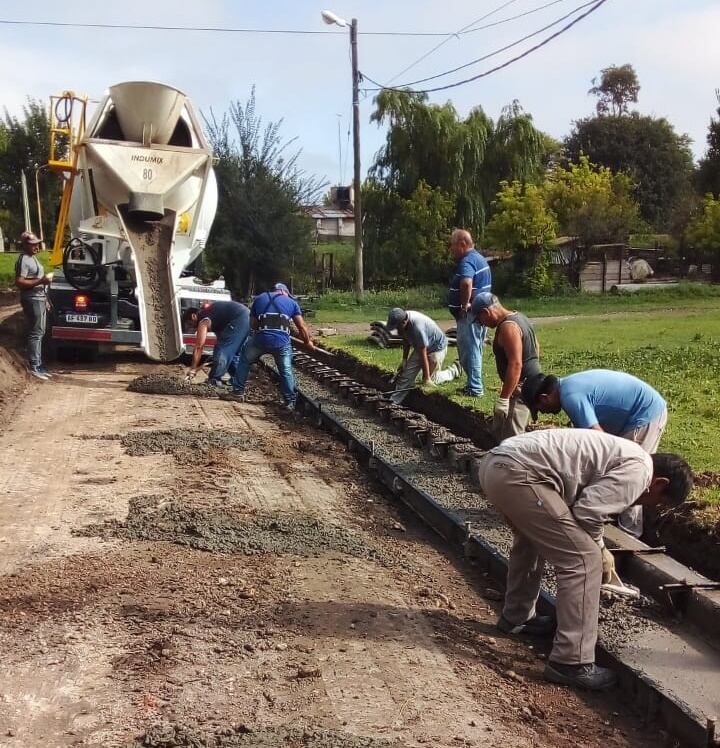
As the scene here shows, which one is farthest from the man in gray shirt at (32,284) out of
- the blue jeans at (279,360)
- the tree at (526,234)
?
the tree at (526,234)

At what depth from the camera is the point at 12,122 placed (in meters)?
45.8

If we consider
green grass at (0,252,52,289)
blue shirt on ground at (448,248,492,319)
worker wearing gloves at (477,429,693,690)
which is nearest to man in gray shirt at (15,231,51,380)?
blue shirt on ground at (448,248,492,319)

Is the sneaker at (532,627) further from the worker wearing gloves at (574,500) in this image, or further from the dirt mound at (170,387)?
the dirt mound at (170,387)

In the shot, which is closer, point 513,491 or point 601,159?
point 513,491

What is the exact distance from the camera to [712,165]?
41.3 m

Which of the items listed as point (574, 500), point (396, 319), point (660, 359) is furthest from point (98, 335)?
point (574, 500)

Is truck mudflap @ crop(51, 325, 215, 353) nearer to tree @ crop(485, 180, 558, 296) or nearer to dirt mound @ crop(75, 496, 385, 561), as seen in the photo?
dirt mound @ crop(75, 496, 385, 561)

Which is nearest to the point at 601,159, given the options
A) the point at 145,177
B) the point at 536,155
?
the point at 536,155

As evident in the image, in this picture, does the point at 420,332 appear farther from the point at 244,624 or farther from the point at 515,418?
the point at 244,624

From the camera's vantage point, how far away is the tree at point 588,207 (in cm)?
3212

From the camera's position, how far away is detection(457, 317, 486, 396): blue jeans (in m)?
9.41

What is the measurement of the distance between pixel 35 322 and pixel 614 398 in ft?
29.7

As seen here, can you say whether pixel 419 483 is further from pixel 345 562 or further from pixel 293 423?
pixel 293 423

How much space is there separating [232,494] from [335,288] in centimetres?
2807
